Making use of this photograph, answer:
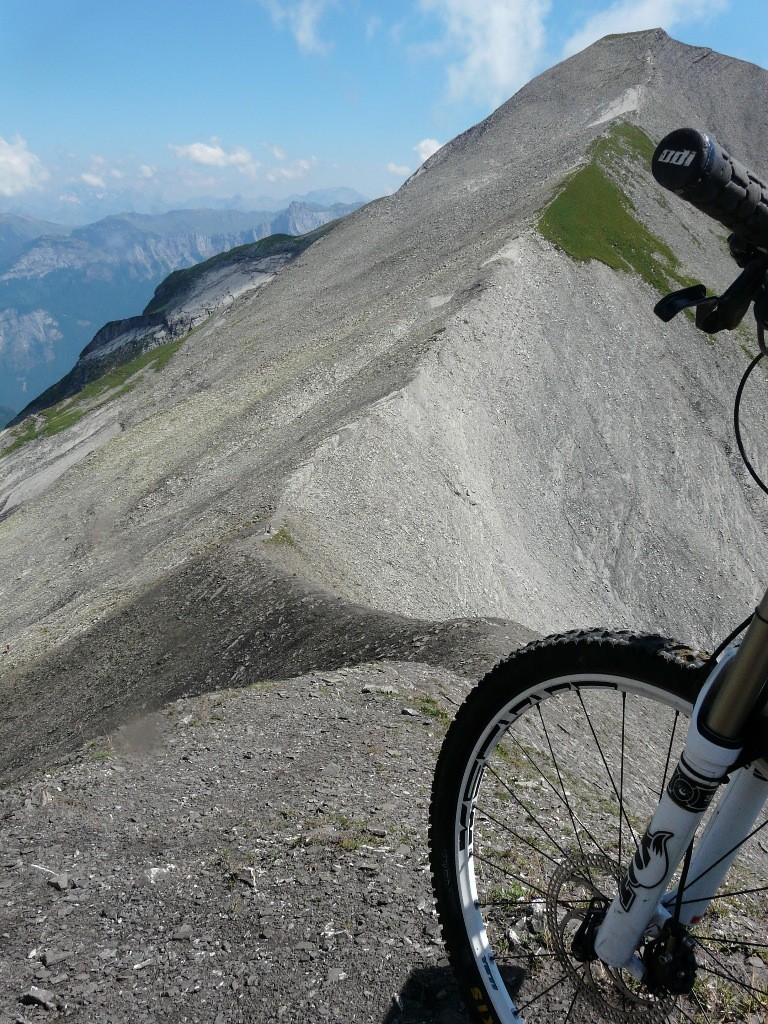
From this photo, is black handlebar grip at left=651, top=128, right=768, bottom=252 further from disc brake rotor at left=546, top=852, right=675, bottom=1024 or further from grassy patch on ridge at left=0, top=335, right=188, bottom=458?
grassy patch on ridge at left=0, top=335, right=188, bottom=458

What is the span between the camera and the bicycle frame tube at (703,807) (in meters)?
3.37

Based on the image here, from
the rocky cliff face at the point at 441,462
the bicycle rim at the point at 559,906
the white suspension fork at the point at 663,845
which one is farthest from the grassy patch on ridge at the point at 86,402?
the white suspension fork at the point at 663,845

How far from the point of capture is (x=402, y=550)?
2683cm

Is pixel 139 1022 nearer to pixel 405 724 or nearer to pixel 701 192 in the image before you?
pixel 405 724

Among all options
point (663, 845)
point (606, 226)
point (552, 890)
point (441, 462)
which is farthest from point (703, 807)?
point (606, 226)

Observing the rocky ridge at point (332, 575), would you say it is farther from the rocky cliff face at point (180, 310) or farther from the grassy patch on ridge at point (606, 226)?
the rocky cliff face at point (180, 310)

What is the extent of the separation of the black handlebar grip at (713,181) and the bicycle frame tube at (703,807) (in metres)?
1.76

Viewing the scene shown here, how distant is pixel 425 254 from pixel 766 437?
114 ft

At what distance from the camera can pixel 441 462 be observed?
32.8 meters

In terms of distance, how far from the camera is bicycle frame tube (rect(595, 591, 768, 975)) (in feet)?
11.0

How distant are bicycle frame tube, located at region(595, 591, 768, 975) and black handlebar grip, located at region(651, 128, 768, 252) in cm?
176

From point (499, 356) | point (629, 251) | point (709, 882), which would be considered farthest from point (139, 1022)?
point (629, 251)

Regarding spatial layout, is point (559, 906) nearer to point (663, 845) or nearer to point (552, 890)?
point (552, 890)

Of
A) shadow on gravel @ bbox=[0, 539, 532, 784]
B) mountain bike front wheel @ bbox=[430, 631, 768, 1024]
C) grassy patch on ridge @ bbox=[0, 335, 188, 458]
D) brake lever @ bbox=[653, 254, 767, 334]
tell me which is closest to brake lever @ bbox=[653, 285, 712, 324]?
brake lever @ bbox=[653, 254, 767, 334]
